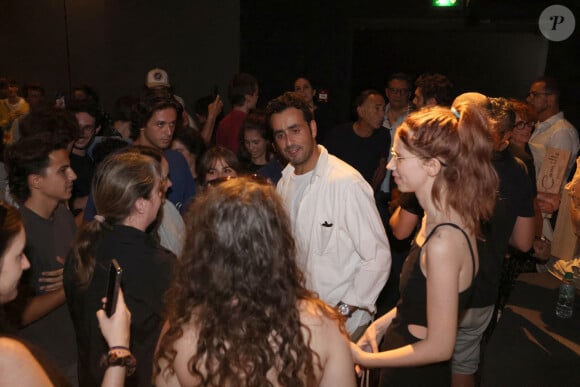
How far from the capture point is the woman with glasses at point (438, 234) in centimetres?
164

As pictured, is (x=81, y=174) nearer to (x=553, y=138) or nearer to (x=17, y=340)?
(x=17, y=340)

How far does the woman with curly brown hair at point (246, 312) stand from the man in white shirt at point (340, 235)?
936 millimetres

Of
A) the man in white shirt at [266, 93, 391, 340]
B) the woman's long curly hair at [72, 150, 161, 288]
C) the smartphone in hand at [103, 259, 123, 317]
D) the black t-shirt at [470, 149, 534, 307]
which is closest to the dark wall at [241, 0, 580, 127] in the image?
the black t-shirt at [470, 149, 534, 307]

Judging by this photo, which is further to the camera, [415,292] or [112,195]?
[112,195]

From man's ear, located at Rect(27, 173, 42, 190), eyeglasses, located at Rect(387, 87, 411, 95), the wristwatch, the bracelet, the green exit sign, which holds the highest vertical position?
the green exit sign

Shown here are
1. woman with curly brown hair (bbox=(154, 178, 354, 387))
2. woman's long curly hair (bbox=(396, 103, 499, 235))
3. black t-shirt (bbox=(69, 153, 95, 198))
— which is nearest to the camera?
woman with curly brown hair (bbox=(154, 178, 354, 387))

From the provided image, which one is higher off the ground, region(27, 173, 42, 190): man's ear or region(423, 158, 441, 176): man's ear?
region(423, 158, 441, 176): man's ear

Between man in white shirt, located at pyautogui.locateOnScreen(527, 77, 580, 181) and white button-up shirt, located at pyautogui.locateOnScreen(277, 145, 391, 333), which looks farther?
man in white shirt, located at pyautogui.locateOnScreen(527, 77, 580, 181)

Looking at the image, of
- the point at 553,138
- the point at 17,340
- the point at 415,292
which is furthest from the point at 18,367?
the point at 553,138

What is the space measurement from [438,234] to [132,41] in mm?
7710

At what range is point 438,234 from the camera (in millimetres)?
1671

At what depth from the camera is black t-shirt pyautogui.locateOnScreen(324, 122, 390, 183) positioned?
474 cm

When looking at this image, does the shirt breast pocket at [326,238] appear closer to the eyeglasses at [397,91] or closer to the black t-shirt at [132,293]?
the black t-shirt at [132,293]

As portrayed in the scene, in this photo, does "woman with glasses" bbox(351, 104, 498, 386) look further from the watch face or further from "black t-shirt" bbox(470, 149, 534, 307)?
the watch face
